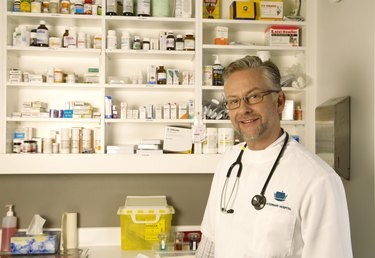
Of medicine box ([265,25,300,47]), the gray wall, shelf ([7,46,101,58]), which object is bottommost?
the gray wall

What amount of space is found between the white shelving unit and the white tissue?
12.8 inches

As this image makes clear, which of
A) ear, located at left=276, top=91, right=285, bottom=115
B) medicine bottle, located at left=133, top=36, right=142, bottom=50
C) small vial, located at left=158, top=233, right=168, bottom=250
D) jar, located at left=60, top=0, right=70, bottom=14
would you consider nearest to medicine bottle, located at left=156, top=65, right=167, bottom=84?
medicine bottle, located at left=133, top=36, right=142, bottom=50

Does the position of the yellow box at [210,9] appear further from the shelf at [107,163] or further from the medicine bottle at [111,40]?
the shelf at [107,163]

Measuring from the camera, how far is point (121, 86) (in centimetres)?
242

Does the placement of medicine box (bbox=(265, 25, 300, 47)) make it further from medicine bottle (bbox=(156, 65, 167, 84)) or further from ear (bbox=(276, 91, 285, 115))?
ear (bbox=(276, 91, 285, 115))

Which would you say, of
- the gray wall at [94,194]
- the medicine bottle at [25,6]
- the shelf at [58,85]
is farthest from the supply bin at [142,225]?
the medicine bottle at [25,6]

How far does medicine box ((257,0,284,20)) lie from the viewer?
254 centimetres

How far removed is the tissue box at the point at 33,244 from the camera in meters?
2.22

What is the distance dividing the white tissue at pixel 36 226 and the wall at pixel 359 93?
187cm

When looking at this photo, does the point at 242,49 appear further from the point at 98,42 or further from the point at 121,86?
the point at 98,42

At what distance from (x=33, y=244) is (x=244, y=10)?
2.03 m

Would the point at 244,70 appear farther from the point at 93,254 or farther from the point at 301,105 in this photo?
the point at 93,254

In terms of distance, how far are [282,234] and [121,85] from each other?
1555 millimetres

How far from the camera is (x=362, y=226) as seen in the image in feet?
5.78
